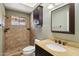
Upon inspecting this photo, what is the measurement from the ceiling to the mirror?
324 mm

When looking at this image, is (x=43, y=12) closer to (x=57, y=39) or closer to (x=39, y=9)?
(x=39, y=9)

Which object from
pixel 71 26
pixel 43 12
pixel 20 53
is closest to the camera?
pixel 71 26

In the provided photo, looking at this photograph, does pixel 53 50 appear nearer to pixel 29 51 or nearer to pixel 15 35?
pixel 29 51

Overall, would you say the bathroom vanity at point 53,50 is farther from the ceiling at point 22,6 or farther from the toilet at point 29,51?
the ceiling at point 22,6

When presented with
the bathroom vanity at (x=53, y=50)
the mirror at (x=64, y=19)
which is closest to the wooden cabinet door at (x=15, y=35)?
the bathroom vanity at (x=53, y=50)

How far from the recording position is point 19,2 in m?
1.08

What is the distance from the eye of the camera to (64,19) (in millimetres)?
1085

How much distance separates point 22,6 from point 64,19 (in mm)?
614

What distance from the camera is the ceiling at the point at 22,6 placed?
1.06 meters

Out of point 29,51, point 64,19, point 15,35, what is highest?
point 64,19

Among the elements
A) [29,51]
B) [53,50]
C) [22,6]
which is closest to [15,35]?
[29,51]

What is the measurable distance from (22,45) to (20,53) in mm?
115

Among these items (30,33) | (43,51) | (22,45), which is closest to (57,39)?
(43,51)

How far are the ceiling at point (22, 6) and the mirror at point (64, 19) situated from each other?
1.06ft
